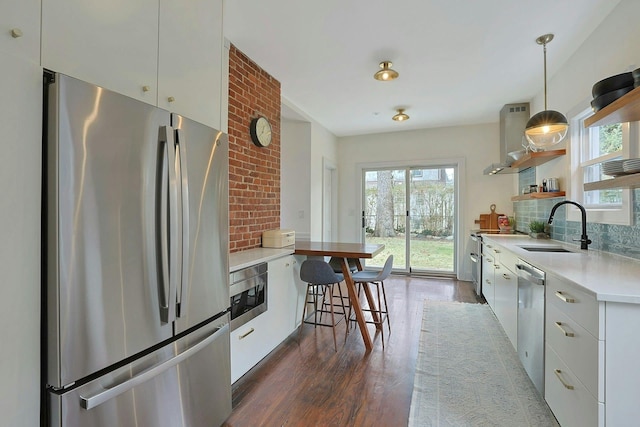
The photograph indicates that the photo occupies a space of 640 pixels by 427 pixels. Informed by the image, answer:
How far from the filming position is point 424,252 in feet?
18.9

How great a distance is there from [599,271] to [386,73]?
2.47 m

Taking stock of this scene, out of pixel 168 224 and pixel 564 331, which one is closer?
pixel 168 224

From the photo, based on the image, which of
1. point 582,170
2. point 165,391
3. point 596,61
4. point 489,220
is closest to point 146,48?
point 165,391

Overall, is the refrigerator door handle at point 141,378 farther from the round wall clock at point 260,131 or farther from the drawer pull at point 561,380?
the round wall clock at point 260,131

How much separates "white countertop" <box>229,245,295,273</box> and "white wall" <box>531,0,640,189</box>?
2828 mm

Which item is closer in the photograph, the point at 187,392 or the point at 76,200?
the point at 76,200

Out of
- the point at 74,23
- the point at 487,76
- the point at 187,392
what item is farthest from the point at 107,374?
the point at 487,76

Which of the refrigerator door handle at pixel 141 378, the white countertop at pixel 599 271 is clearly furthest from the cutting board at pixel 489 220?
the refrigerator door handle at pixel 141 378

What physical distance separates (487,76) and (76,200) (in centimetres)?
387

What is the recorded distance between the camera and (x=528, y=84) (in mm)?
3668

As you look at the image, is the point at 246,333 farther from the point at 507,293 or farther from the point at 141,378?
the point at 507,293

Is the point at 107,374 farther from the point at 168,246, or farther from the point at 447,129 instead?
the point at 447,129

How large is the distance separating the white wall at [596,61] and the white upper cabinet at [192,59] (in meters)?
2.71

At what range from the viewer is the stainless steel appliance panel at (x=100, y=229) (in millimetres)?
1031
